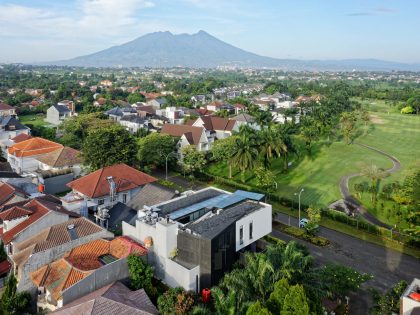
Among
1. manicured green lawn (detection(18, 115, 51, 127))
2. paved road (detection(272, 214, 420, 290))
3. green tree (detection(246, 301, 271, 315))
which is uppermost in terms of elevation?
green tree (detection(246, 301, 271, 315))

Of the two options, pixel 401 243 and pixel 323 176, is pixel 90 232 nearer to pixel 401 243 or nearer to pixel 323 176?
pixel 401 243

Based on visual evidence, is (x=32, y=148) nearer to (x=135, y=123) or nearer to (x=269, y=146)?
(x=135, y=123)

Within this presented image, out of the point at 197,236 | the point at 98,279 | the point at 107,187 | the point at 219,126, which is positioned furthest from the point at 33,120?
the point at 197,236

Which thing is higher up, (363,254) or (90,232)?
(90,232)

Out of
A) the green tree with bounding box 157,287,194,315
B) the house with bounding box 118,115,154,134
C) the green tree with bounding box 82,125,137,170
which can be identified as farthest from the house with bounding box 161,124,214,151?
the green tree with bounding box 157,287,194,315

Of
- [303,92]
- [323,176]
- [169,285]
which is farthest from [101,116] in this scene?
[303,92]

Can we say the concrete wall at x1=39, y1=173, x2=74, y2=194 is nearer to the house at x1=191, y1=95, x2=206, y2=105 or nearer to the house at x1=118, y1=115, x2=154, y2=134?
the house at x1=118, y1=115, x2=154, y2=134
